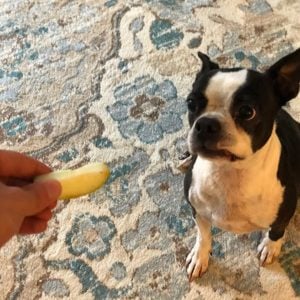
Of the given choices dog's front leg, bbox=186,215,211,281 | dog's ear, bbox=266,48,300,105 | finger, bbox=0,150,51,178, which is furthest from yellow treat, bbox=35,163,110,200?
dog's front leg, bbox=186,215,211,281

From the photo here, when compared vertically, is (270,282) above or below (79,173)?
below

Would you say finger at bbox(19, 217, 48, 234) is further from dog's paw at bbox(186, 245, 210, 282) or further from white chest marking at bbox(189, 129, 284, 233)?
dog's paw at bbox(186, 245, 210, 282)

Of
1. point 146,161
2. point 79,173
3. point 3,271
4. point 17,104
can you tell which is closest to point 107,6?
point 17,104

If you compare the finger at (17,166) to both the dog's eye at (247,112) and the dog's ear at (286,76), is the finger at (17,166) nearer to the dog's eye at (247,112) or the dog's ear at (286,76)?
the dog's eye at (247,112)

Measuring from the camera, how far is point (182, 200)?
171 cm

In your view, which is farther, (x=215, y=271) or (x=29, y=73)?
(x=29, y=73)

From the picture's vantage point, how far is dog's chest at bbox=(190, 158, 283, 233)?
1280 millimetres

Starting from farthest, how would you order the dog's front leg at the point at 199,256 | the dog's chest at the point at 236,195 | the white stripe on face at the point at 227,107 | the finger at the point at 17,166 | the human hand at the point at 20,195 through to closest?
1. the dog's front leg at the point at 199,256
2. the dog's chest at the point at 236,195
3. the white stripe on face at the point at 227,107
4. the finger at the point at 17,166
5. the human hand at the point at 20,195

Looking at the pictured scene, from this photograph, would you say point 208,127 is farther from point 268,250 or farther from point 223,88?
point 268,250

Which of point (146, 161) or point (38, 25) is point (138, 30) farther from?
point (146, 161)

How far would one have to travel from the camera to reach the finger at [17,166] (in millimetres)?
1038

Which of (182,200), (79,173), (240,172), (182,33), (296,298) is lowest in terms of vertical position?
(296,298)

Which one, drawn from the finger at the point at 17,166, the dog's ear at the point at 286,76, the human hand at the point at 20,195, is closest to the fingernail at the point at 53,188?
the human hand at the point at 20,195

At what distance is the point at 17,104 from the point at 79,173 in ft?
3.03
